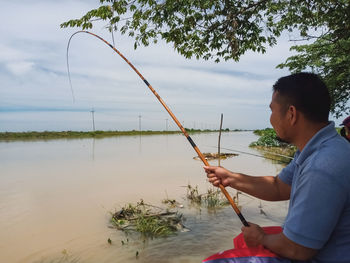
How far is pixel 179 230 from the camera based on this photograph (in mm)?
5070

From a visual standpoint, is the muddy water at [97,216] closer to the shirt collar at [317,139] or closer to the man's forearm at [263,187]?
the man's forearm at [263,187]

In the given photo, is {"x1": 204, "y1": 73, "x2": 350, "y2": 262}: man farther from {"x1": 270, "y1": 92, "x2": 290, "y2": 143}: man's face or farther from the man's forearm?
the man's forearm

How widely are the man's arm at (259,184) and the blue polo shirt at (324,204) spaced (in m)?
0.67

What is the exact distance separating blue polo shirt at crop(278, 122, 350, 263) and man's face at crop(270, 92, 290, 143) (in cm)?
25

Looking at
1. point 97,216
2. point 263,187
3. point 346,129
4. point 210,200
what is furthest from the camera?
point 210,200

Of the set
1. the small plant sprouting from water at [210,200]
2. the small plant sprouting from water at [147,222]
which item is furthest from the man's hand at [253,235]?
the small plant sprouting from water at [210,200]

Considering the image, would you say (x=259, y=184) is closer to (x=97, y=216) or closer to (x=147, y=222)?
(x=147, y=222)

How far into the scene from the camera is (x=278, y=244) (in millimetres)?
1505

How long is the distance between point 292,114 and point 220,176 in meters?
0.95

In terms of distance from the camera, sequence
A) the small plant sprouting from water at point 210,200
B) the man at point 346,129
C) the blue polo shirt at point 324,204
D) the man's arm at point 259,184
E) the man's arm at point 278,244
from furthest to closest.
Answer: the small plant sprouting from water at point 210,200 < the man at point 346,129 < the man's arm at point 259,184 < the man's arm at point 278,244 < the blue polo shirt at point 324,204

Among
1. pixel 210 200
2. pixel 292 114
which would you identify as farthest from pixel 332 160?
pixel 210 200

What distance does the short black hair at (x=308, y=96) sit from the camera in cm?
153

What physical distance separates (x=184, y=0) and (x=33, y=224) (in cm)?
534

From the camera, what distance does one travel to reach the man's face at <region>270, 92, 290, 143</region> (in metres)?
1.65
